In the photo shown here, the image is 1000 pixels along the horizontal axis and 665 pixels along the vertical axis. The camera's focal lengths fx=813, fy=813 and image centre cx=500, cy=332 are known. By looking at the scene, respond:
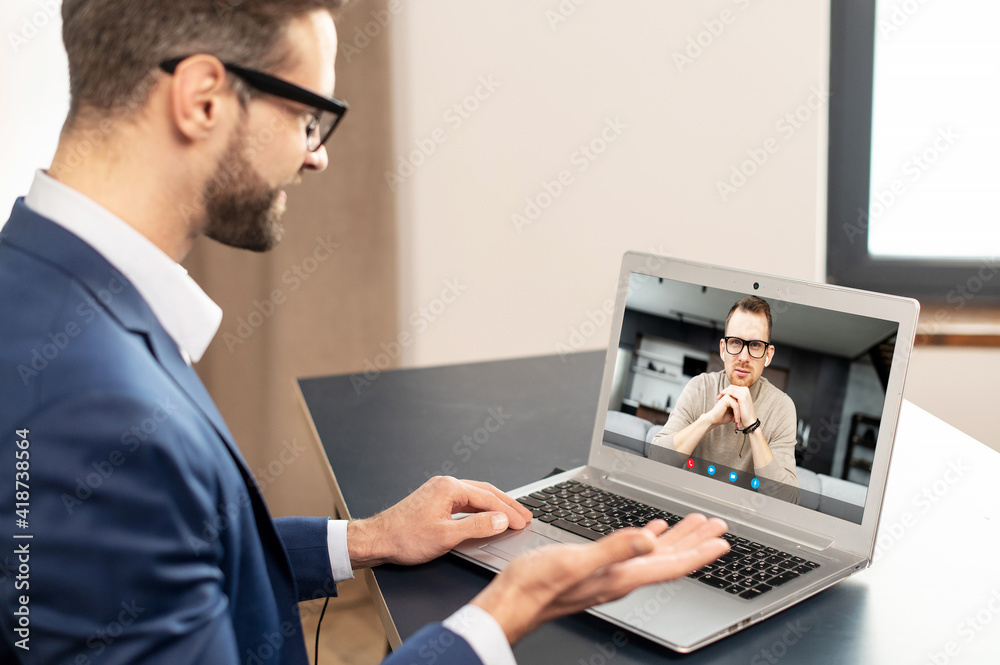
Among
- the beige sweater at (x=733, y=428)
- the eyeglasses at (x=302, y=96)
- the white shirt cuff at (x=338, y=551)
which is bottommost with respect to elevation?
the white shirt cuff at (x=338, y=551)

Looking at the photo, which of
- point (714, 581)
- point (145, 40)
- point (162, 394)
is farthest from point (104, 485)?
point (714, 581)

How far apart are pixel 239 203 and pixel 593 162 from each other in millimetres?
1830

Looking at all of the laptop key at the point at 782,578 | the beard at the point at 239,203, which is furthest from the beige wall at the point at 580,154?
the laptop key at the point at 782,578

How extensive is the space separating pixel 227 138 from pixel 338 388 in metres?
0.79

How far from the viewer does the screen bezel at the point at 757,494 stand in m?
0.85

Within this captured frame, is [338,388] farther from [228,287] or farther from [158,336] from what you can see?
[228,287]

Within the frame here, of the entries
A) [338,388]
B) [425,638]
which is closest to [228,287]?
[338,388]

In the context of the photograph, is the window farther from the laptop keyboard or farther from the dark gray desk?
the laptop keyboard

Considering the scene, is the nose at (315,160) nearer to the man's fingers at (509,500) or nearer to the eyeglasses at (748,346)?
the man's fingers at (509,500)

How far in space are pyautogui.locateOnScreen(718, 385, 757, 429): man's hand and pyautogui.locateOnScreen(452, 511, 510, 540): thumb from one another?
0.95ft

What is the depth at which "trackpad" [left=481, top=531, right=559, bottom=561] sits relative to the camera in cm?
89

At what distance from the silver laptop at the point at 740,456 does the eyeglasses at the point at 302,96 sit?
0.43 metres

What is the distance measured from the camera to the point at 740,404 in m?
0.93

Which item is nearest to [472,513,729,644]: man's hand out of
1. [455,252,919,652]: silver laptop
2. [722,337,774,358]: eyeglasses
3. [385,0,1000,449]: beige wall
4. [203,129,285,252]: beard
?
[455,252,919,652]: silver laptop
